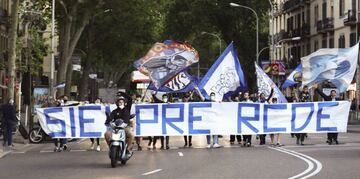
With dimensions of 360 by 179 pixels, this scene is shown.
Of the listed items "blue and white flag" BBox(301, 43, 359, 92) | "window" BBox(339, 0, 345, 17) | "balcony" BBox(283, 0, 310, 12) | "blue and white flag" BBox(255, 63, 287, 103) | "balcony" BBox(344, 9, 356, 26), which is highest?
"balcony" BBox(283, 0, 310, 12)

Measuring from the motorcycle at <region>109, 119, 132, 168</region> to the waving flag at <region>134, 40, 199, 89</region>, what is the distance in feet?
26.4

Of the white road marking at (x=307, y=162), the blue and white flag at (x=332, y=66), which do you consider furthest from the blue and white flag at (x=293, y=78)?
the white road marking at (x=307, y=162)

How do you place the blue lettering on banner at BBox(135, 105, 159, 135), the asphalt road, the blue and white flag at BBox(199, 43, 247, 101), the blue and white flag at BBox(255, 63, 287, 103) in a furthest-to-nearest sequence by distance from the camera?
1. the blue and white flag at BBox(255, 63, 287, 103)
2. the blue and white flag at BBox(199, 43, 247, 101)
3. the blue lettering on banner at BBox(135, 105, 159, 135)
4. the asphalt road

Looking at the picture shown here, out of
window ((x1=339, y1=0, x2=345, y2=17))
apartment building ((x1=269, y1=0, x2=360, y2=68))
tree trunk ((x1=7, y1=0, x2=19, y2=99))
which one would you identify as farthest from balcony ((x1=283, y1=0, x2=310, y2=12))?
tree trunk ((x1=7, y1=0, x2=19, y2=99))

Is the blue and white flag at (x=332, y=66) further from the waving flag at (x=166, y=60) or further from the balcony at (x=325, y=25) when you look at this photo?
the balcony at (x=325, y=25)

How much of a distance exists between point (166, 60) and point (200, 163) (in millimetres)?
8407

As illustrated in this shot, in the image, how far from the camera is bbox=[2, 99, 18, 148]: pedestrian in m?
23.2

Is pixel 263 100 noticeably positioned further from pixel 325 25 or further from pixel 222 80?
pixel 325 25

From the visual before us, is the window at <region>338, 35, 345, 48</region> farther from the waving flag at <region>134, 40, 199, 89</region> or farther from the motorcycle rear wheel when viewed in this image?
the motorcycle rear wheel

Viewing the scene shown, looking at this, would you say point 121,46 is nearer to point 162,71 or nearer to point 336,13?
point 336,13

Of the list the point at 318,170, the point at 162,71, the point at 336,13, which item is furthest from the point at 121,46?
the point at 318,170

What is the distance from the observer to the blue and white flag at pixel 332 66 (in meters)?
23.0

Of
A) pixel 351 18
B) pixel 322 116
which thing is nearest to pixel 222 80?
pixel 322 116

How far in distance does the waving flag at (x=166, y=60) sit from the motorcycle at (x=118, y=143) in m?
8.06
